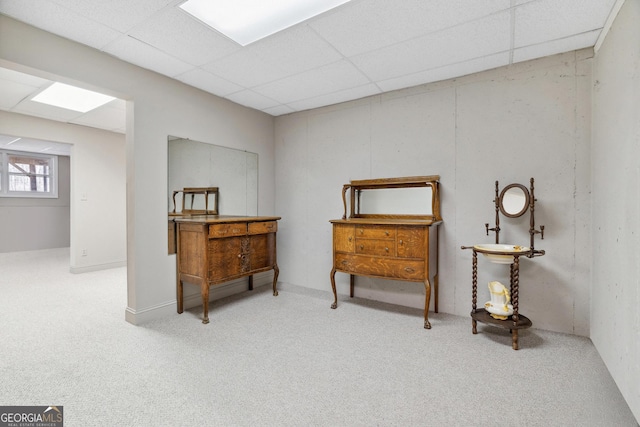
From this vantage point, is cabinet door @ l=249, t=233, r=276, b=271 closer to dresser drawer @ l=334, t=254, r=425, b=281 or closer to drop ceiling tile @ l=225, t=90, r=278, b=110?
dresser drawer @ l=334, t=254, r=425, b=281

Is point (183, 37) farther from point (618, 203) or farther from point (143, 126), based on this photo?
point (618, 203)

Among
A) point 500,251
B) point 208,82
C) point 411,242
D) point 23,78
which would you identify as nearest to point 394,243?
point 411,242

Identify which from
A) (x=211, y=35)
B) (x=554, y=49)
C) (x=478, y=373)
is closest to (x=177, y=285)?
(x=211, y=35)

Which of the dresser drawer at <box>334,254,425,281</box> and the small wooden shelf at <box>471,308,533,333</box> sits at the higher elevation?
the dresser drawer at <box>334,254,425,281</box>

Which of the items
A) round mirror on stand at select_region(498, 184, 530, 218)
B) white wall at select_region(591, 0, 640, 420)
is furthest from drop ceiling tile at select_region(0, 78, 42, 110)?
white wall at select_region(591, 0, 640, 420)

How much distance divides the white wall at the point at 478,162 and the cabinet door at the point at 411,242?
541 mm

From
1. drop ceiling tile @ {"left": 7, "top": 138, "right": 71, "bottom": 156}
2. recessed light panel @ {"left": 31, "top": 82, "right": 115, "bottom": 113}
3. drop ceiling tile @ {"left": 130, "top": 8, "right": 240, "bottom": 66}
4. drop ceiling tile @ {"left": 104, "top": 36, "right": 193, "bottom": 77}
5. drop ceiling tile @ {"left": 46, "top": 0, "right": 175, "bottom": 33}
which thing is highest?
recessed light panel @ {"left": 31, "top": 82, "right": 115, "bottom": 113}

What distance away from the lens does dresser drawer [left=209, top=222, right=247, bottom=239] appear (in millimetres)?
3032

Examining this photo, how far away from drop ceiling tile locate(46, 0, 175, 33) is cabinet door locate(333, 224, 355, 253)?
2.38 metres

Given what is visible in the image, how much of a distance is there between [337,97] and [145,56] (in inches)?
80.7

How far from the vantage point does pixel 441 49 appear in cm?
252

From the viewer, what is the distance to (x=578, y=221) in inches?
102

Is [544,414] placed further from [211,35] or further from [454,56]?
[211,35]

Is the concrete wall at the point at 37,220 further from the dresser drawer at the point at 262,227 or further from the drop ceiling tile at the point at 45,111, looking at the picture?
the dresser drawer at the point at 262,227
